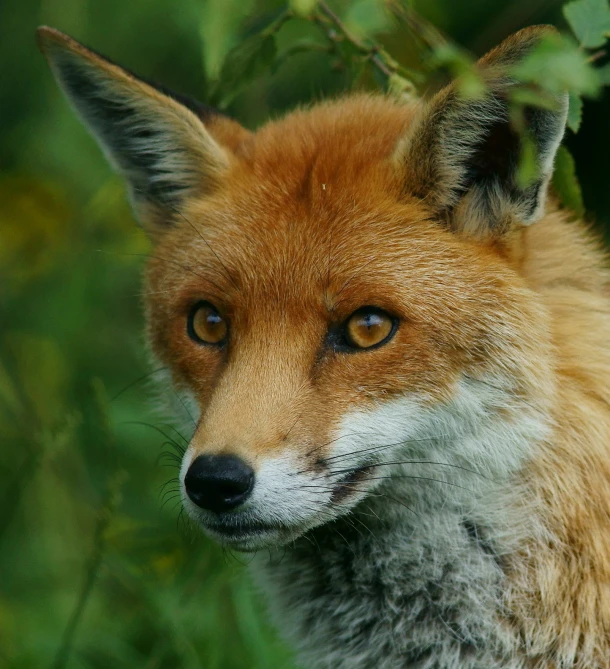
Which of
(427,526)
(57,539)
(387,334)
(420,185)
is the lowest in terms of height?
(57,539)

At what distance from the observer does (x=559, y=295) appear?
4.54 metres

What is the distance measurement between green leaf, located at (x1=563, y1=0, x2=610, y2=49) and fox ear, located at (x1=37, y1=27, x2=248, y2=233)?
1810mm

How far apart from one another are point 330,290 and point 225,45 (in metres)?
1.43

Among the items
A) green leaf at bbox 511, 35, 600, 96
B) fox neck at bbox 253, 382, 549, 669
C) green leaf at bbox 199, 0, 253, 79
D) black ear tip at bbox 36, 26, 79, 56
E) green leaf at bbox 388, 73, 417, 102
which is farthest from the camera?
green leaf at bbox 388, 73, 417, 102

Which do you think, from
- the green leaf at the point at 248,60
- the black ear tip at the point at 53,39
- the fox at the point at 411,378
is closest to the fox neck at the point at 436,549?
the fox at the point at 411,378

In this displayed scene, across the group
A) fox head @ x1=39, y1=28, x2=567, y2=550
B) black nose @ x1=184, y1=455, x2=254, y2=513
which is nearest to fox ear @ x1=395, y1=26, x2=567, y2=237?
fox head @ x1=39, y1=28, x2=567, y2=550

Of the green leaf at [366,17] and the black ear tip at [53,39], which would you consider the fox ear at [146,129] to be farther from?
the green leaf at [366,17]

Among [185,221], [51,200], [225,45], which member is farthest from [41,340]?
[225,45]

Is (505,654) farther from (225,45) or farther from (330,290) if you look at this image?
(225,45)

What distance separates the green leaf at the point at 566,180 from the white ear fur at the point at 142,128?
167 centimetres

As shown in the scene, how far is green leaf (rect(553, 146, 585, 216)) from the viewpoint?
4.70 meters

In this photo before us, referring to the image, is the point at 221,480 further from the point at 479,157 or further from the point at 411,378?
the point at 479,157

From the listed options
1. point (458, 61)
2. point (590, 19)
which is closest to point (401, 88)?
point (590, 19)

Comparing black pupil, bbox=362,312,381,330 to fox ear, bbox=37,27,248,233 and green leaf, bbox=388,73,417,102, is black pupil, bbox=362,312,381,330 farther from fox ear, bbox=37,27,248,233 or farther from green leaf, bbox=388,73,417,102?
green leaf, bbox=388,73,417,102
